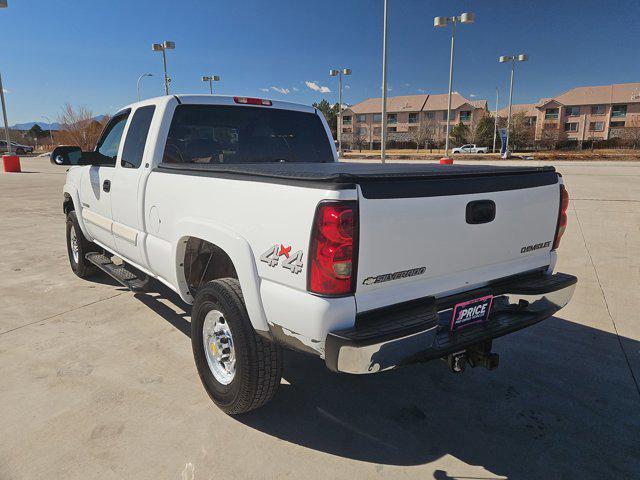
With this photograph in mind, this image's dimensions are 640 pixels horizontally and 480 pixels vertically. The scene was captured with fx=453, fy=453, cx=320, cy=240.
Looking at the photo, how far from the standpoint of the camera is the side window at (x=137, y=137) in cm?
379

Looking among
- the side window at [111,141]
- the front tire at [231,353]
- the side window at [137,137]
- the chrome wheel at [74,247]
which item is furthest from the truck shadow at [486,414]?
the chrome wheel at [74,247]

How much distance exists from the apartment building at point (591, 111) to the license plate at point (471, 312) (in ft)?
243

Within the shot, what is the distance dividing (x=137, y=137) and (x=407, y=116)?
86075mm

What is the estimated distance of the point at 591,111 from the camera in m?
72.9

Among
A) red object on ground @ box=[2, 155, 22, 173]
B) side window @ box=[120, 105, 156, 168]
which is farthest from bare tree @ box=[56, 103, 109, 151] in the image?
side window @ box=[120, 105, 156, 168]

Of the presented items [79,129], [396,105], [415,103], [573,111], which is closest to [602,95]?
[573,111]

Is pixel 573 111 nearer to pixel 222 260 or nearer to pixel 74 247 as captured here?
pixel 74 247

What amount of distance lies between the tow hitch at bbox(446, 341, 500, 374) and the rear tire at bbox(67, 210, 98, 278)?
445cm

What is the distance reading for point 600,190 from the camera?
14633mm

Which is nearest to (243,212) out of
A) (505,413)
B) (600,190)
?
(505,413)

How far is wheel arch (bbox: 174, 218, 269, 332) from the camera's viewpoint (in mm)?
2398

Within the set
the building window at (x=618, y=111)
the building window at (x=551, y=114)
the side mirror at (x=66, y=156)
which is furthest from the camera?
the building window at (x=551, y=114)

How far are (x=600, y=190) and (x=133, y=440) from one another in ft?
52.4

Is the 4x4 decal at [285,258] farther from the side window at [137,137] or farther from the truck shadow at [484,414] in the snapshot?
the side window at [137,137]
